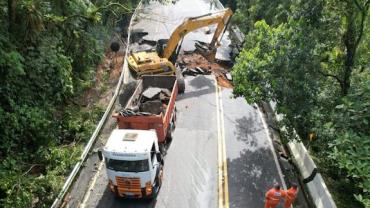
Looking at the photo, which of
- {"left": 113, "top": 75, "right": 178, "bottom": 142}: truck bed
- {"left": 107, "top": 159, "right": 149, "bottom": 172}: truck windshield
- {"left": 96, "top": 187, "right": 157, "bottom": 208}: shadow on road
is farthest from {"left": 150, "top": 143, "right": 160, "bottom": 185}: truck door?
{"left": 113, "top": 75, "right": 178, "bottom": 142}: truck bed

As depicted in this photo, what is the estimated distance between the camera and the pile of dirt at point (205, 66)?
26.5 meters

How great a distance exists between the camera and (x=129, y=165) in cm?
1375

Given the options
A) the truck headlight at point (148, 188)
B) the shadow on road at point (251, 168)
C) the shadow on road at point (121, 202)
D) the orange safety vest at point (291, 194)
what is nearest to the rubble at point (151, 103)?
the truck headlight at point (148, 188)

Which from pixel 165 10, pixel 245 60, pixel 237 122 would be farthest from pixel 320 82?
pixel 165 10

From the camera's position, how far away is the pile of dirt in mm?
26481

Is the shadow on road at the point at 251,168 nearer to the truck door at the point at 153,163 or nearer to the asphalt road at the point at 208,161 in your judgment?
the asphalt road at the point at 208,161

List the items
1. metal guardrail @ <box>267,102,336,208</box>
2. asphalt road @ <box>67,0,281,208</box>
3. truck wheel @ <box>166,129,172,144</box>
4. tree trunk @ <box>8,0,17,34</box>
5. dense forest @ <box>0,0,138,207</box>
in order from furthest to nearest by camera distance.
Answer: truck wheel @ <box>166,129,172,144</box> < tree trunk @ <box>8,0,17,34</box> < asphalt road @ <box>67,0,281,208</box> < dense forest @ <box>0,0,138,207</box> < metal guardrail @ <box>267,102,336,208</box>

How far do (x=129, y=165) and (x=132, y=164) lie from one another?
12cm

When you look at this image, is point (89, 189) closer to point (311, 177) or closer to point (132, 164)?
point (132, 164)

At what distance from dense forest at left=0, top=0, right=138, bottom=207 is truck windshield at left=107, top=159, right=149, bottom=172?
2.34m

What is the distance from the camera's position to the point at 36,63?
1673 cm

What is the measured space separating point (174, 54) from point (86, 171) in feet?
38.8

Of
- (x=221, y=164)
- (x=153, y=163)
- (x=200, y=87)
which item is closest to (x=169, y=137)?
(x=221, y=164)

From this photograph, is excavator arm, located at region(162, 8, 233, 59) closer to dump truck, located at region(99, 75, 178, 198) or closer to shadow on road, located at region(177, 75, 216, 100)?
shadow on road, located at region(177, 75, 216, 100)
